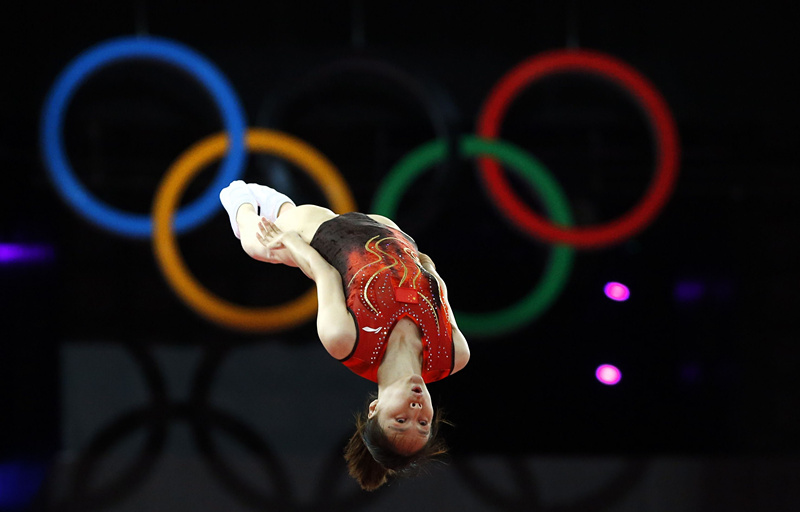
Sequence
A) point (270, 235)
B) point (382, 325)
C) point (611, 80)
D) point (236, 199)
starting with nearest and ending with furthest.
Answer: point (382, 325) < point (270, 235) < point (236, 199) < point (611, 80)

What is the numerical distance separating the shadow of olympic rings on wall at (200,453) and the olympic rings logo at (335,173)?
0.68 meters

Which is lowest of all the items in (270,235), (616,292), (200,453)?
(270,235)

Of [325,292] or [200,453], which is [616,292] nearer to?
[325,292]

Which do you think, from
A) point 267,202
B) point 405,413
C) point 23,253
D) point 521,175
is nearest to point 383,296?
point 405,413

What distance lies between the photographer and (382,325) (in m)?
4.01

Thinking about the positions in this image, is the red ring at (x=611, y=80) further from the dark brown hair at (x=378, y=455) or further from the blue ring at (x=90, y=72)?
the dark brown hair at (x=378, y=455)

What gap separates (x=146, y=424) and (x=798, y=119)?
5.42 metres

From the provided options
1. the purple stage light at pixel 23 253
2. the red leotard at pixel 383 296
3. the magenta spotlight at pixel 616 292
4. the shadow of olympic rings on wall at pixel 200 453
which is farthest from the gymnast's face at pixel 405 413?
the purple stage light at pixel 23 253

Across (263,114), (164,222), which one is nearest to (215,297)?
(164,222)

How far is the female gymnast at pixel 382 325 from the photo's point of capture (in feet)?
12.9

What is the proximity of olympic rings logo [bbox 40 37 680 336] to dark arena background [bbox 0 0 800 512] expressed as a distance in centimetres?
6

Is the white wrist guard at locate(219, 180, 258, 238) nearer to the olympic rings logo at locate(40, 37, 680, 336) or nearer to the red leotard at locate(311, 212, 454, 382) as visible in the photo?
the red leotard at locate(311, 212, 454, 382)

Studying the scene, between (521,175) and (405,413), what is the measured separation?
11.5 feet

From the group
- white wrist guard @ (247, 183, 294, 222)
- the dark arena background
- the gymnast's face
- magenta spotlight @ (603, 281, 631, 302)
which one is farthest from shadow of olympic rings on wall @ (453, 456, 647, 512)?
the gymnast's face
